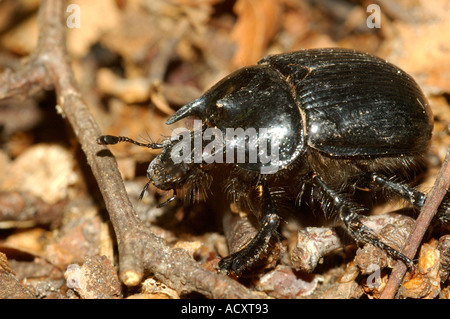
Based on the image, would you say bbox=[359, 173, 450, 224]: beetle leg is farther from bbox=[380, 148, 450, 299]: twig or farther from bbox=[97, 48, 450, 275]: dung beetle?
bbox=[380, 148, 450, 299]: twig

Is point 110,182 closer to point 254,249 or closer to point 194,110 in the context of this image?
point 194,110

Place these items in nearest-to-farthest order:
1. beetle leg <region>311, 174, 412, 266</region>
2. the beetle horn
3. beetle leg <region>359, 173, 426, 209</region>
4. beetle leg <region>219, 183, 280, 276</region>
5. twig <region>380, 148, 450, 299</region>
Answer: twig <region>380, 148, 450, 299</region> < beetle leg <region>311, 174, 412, 266</region> < beetle leg <region>219, 183, 280, 276</region> < beetle leg <region>359, 173, 426, 209</region> < the beetle horn

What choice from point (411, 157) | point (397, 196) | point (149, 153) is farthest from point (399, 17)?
point (149, 153)

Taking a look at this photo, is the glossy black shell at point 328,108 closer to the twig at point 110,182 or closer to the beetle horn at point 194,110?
the beetle horn at point 194,110

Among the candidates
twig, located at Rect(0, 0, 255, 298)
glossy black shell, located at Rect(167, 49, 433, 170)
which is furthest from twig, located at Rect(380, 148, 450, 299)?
twig, located at Rect(0, 0, 255, 298)
